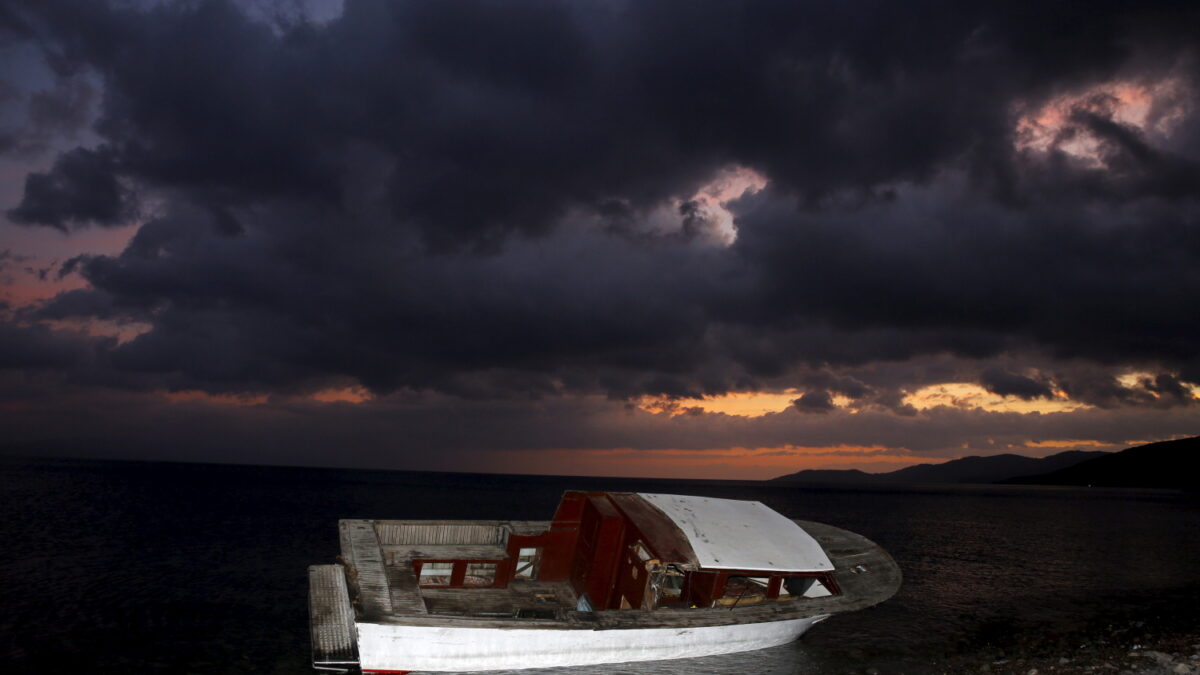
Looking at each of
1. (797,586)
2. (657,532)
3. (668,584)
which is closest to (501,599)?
(668,584)

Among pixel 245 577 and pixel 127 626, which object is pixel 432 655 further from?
pixel 245 577

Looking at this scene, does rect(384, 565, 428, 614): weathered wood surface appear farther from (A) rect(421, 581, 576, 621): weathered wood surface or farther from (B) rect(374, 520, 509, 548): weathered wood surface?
(B) rect(374, 520, 509, 548): weathered wood surface

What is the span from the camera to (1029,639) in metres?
22.2

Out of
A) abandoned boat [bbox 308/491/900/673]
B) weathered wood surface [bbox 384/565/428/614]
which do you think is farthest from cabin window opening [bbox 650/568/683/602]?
weathered wood surface [bbox 384/565/428/614]

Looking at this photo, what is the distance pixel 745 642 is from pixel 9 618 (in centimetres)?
2284

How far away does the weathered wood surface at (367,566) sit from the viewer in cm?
1381

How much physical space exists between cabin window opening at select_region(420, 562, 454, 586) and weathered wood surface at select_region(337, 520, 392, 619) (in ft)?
6.12

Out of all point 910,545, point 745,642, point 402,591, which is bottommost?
point 910,545

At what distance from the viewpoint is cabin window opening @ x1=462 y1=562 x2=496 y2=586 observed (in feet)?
65.1

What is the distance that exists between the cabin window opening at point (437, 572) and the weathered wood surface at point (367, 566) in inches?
73.5

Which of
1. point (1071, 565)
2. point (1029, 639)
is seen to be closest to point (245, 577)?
point (1029, 639)

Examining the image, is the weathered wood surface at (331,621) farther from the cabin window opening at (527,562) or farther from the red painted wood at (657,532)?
the red painted wood at (657,532)

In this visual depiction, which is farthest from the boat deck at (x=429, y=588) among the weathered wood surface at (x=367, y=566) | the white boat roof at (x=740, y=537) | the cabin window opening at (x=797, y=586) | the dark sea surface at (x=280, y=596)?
the cabin window opening at (x=797, y=586)

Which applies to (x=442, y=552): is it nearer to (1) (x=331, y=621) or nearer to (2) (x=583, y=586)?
(1) (x=331, y=621)
